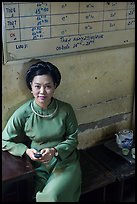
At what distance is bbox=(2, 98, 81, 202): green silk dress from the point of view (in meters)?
Answer: 2.18

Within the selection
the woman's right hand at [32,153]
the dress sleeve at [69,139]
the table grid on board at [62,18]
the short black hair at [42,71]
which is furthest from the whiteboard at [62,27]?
the woman's right hand at [32,153]

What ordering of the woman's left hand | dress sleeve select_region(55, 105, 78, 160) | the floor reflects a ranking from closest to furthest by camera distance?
the woman's left hand
dress sleeve select_region(55, 105, 78, 160)
the floor

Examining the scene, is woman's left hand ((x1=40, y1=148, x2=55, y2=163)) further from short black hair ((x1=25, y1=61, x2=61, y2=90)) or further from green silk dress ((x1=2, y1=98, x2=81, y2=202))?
short black hair ((x1=25, y1=61, x2=61, y2=90))

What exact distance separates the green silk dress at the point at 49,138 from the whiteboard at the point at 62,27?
378mm

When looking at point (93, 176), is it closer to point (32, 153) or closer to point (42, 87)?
point (32, 153)

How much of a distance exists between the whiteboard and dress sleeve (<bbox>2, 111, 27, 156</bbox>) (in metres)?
0.40

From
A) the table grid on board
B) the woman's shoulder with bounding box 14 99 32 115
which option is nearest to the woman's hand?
the woman's shoulder with bounding box 14 99 32 115

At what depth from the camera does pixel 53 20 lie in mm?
2252

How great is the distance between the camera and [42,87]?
2.12 meters

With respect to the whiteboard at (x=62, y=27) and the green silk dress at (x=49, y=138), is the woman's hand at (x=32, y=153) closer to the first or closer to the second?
the green silk dress at (x=49, y=138)

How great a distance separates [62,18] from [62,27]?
0.06 m

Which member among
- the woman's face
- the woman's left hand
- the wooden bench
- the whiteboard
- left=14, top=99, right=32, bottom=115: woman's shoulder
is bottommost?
the wooden bench

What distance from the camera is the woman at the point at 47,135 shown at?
6.96 ft

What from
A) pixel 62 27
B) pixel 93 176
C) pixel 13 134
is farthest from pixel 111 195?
pixel 62 27
